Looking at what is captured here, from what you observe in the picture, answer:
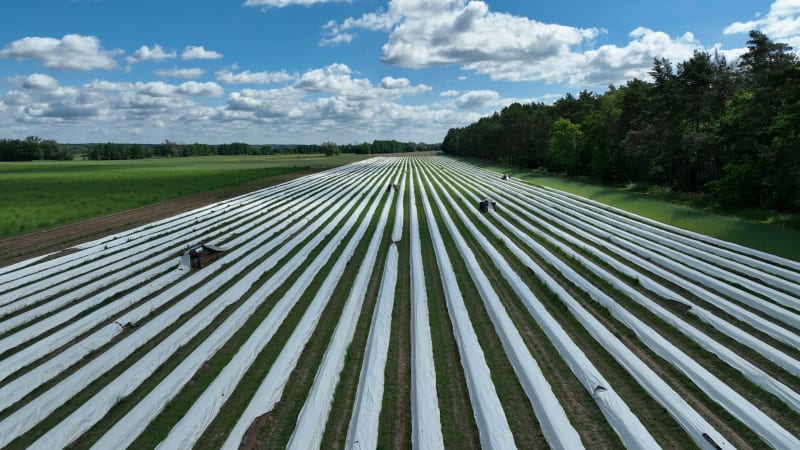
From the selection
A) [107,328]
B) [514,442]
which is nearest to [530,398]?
[514,442]

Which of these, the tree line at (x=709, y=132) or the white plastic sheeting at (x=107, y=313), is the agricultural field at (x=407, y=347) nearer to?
Answer: the white plastic sheeting at (x=107, y=313)

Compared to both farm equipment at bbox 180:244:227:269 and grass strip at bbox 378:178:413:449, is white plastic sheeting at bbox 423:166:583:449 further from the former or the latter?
farm equipment at bbox 180:244:227:269

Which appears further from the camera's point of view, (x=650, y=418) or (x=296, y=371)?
(x=296, y=371)

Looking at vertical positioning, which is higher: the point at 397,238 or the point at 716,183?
the point at 716,183

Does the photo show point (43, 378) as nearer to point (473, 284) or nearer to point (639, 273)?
point (473, 284)

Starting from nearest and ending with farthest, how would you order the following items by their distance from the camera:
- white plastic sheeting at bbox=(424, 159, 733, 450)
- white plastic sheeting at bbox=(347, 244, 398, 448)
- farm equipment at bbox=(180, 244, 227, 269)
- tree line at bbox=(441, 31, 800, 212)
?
white plastic sheeting at bbox=(424, 159, 733, 450)
white plastic sheeting at bbox=(347, 244, 398, 448)
farm equipment at bbox=(180, 244, 227, 269)
tree line at bbox=(441, 31, 800, 212)

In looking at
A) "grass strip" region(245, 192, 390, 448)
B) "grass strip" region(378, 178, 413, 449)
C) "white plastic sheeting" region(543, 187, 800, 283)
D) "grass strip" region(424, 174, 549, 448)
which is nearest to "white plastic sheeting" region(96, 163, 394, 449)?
"grass strip" region(245, 192, 390, 448)
